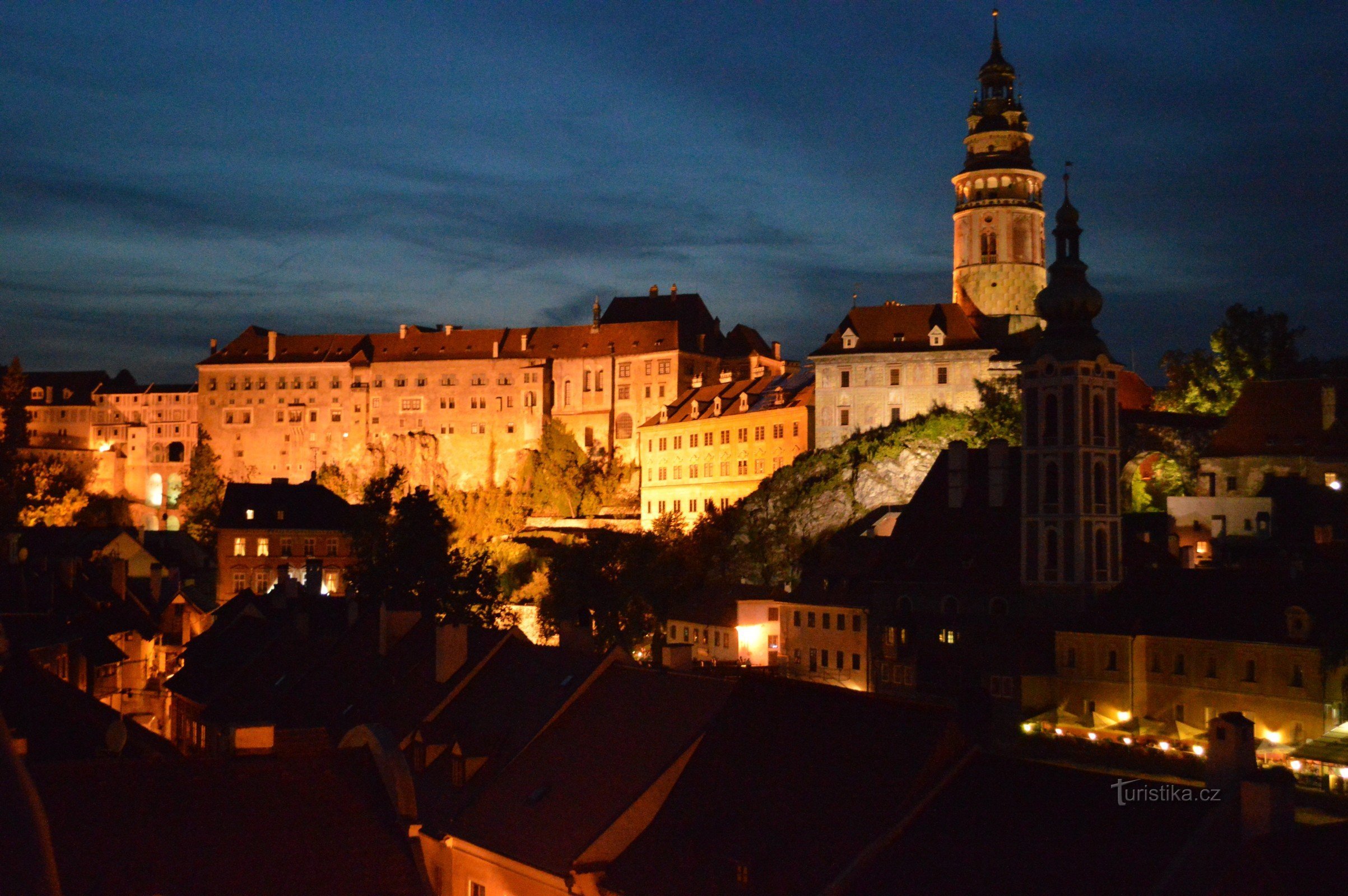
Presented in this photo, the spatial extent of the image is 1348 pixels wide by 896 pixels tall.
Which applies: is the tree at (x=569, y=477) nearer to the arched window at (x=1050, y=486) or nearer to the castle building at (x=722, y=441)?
the castle building at (x=722, y=441)

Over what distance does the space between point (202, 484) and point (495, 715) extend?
11918 cm

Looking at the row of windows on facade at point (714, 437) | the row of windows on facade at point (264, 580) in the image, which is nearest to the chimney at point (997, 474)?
the row of windows on facade at point (714, 437)

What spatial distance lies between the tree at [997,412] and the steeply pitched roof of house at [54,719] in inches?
2236

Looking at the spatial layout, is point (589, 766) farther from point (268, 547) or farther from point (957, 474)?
point (268, 547)

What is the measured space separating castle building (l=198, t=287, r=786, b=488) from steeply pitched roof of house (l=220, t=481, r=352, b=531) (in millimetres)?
40157

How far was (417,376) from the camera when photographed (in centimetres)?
13312

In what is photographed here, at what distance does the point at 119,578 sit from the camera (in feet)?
175

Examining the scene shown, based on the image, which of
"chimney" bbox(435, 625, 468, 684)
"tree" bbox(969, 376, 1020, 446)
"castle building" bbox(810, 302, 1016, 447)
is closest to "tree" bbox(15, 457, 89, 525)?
"castle building" bbox(810, 302, 1016, 447)

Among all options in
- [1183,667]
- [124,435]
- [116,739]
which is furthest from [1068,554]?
[124,435]

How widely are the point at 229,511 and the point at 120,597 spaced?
1038 inches

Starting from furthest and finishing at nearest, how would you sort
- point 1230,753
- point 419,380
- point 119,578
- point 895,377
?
point 419,380, point 895,377, point 119,578, point 1230,753

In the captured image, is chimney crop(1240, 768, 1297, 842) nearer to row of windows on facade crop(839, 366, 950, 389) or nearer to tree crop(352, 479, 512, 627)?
tree crop(352, 479, 512, 627)

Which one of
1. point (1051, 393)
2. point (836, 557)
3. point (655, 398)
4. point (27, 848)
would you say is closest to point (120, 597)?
point (836, 557)

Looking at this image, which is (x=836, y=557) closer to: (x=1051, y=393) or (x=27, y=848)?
(x=1051, y=393)
